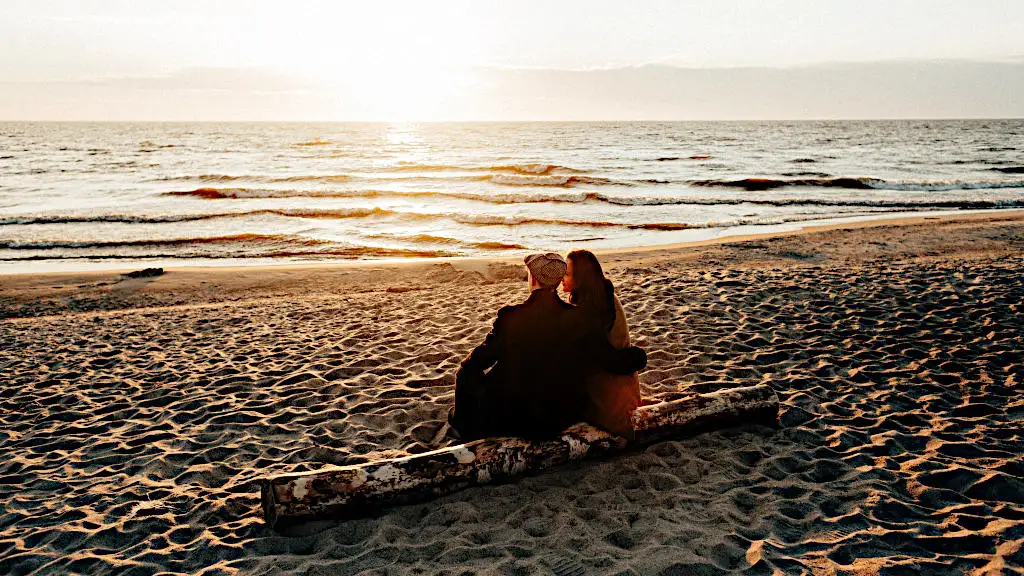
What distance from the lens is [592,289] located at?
4.40 m

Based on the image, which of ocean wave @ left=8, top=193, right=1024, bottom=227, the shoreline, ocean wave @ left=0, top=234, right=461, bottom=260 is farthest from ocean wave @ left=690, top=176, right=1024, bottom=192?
ocean wave @ left=0, top=234, right=461, bottom=260

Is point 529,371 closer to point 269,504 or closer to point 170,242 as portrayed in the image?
point 269,504

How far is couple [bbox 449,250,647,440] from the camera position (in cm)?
430

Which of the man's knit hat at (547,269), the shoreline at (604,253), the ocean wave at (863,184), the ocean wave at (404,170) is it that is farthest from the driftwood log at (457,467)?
the ocean wave at (404,170)

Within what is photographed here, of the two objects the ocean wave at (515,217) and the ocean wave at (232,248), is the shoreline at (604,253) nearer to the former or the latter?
the ocean wave at (232,248)

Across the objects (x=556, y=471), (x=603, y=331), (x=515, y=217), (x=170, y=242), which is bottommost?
(x=556, y=471)

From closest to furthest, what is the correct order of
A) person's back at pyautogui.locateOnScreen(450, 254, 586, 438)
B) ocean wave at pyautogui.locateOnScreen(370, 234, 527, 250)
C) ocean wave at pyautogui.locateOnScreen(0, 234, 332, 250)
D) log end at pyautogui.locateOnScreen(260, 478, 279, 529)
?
log end at pyautogui.locateOnScreen(260, 478, 279, 529)
person's back at pyautogui.locateOnScreen(450, 254, 586, 438)
ocean wave at pyautogui.locateOnScreen(0, 234, 332, 250)
ocean wave at pyautogui.locateOnScreen(370, 234, 527, 250)

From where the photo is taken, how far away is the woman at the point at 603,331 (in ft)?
14.4

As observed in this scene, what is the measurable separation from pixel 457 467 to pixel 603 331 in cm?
140

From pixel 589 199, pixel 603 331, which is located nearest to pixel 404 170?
pixel 589 199

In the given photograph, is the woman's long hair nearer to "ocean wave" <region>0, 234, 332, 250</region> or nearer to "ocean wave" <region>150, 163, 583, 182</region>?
"ocean wave" <region>0, 234, 332, 250</region>

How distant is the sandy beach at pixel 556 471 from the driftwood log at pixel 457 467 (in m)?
0.11

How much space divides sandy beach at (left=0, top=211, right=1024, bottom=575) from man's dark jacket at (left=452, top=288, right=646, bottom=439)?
1.59ft

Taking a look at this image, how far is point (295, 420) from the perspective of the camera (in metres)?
5.83
